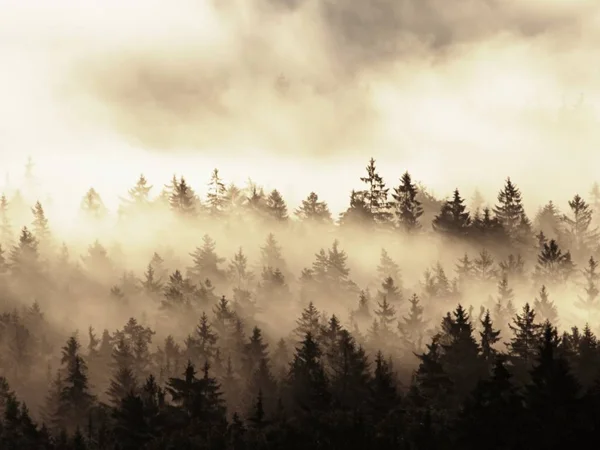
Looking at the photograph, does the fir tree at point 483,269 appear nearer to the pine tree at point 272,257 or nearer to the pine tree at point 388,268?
the pine tree at point 388,268

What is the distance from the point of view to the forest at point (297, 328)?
159ft

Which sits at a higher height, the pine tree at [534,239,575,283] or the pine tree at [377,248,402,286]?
the pine tree at [377,248,402,286]

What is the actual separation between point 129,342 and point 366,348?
30.0 m

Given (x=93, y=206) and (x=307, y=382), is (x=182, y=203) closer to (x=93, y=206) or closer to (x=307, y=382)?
(x=93, y=206)

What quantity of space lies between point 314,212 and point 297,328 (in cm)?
5815

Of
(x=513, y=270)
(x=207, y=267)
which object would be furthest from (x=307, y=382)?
(x=207, y=267)

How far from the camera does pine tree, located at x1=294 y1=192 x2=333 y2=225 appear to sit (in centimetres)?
14775

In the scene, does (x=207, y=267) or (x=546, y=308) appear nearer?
(x=546, y=308)

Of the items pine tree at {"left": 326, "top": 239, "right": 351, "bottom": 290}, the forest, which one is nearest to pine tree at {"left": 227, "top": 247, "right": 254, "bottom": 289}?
the forest

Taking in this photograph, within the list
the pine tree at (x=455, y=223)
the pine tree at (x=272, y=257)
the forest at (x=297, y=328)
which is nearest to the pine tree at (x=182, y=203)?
the forest at (x=297, y=328)

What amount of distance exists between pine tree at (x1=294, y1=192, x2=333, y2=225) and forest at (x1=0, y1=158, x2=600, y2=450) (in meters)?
0.30

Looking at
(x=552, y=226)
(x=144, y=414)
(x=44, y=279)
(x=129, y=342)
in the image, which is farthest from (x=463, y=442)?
(x=552, y=226)

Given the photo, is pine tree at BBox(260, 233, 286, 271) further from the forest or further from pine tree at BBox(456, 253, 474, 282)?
pine tree at BBox(456, 253, 474, 282)

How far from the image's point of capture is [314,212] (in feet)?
487
